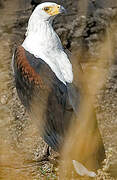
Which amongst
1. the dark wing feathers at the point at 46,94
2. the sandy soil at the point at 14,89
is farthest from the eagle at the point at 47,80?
the sandy soil at the point at 14,89

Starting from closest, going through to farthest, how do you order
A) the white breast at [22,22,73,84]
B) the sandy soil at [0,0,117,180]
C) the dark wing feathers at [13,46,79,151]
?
the dark wing feathers at [13,46,79,151] → the white breast at [22,22,73,84] → the sandy soil at [0,0,117,180]

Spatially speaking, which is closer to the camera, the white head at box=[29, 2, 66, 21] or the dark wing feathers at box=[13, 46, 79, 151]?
the dark wing feathers at box=[13, 46, 79, 151]

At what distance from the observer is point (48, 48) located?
6.01 metres

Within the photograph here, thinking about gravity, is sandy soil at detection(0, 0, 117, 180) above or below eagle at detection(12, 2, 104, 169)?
below

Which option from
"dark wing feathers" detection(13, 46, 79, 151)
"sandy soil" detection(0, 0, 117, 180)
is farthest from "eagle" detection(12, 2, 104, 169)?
"sandy soil" detection(0, 0, 117, 180)

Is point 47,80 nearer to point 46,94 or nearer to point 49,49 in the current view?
point 46,94

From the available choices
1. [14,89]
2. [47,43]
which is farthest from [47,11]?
[14,89]

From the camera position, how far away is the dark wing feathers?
5.50 meters

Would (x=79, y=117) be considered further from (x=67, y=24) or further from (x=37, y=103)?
(x=67, y=24)

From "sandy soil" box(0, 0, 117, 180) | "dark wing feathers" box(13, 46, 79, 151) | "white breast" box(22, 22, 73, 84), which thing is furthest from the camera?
"sandy soil" box(0, 0, 117, 180)

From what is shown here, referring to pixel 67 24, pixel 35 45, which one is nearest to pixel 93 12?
pixel 67 24

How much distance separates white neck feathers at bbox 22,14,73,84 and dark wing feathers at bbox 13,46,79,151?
0.09 meters

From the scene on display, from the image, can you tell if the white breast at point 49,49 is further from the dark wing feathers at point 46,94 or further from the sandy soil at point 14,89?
the sandy soil at point 14,89

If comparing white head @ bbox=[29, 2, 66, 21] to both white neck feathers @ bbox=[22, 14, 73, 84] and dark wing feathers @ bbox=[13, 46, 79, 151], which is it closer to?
white neck feathers @ bbox=[22, 14, 73, 84]
